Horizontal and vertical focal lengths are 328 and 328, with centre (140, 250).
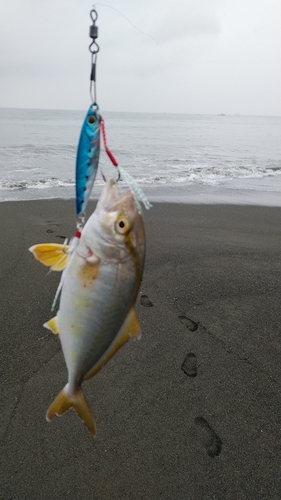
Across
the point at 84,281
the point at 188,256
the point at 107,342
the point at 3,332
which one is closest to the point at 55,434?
the point at 3,332

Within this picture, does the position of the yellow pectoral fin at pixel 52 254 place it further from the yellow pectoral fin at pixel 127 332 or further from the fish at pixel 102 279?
the yellow pectoral fin at pixel 127 332

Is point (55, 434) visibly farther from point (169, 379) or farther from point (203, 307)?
point (203, 307)

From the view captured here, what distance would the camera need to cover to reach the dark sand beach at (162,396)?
263cm

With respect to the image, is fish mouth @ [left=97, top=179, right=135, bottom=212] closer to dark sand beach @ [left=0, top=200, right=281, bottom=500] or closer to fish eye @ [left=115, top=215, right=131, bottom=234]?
fish eye @ [left=115, top=215, right=131, bottom=234]

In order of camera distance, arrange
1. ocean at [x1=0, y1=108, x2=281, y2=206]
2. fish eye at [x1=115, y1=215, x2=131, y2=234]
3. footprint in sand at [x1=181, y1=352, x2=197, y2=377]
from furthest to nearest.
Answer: ocean at [x1=0, y1=108, x2=281, y2=206] → footprint in sand at [x1=181, y1=352, x2=197, y2=377] → fish eye at [x1=115, y1=215, x2=131, y2=234]

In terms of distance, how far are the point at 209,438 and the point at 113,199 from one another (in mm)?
2544

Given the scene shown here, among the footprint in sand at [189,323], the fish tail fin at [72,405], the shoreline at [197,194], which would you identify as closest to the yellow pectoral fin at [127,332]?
the fish tail fin at [72,405]

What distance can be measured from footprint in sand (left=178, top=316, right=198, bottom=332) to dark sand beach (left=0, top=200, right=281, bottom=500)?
15 millimetres

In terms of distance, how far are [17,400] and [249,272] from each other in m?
4.25

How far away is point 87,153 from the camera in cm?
150

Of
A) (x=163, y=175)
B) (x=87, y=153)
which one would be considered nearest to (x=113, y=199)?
(x=87, y=153)

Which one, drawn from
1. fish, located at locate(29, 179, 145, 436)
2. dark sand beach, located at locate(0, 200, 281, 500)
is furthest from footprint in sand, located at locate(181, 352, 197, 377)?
fish, located at locate(29, 179, 145, 436)

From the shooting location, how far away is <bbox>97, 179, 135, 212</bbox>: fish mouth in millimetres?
1438

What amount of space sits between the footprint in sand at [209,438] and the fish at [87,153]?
252 cm
